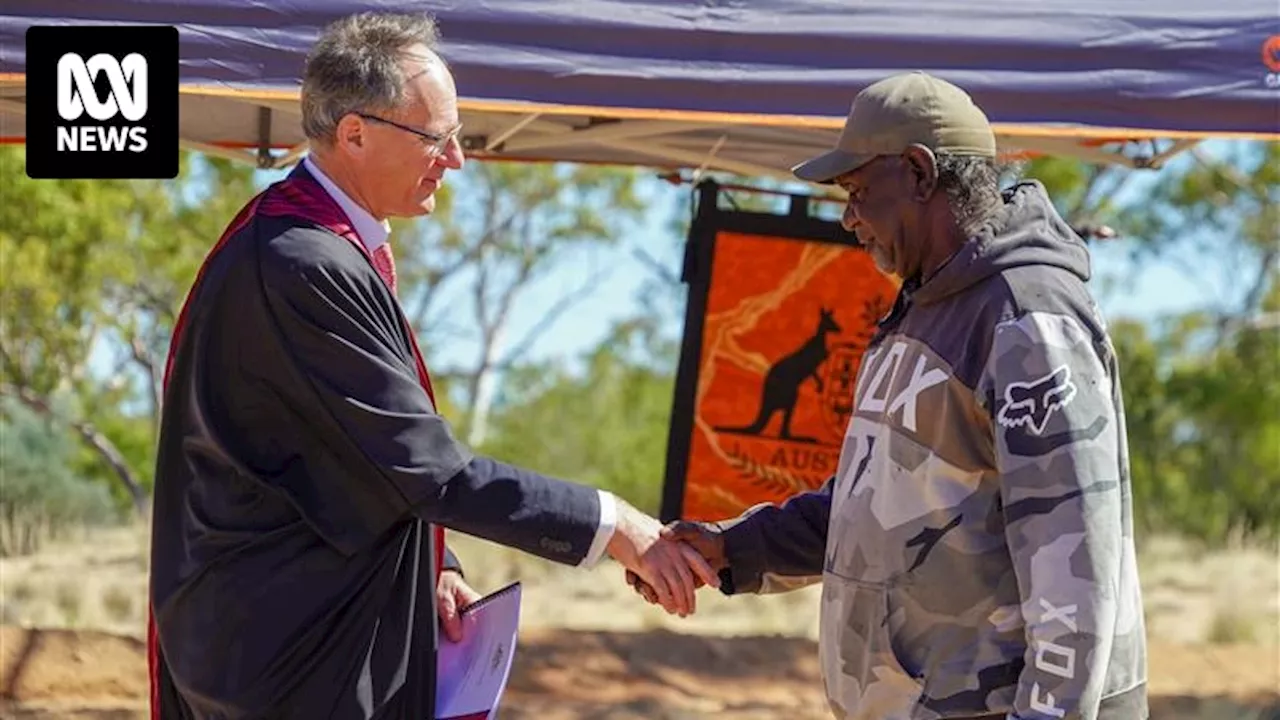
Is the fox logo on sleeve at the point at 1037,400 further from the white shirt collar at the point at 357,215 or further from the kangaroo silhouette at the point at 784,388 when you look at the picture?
the kangaroo silhouette at the point at 784,388

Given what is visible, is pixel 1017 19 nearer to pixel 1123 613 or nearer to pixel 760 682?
pixel 1123 613

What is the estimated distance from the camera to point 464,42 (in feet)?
16.0

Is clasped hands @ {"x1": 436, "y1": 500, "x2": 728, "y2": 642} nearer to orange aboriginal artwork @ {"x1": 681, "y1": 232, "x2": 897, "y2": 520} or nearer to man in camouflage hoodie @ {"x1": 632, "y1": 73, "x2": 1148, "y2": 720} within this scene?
man in camouflage hoodie @ {"x1": 632, "y1": 73, "x2": 1148, "y2": 720}

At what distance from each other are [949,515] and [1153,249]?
77.5 feet

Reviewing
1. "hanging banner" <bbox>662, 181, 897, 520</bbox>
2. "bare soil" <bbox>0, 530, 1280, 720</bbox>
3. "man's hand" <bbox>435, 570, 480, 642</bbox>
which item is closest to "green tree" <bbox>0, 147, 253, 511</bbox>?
"bare soil" <bbox>0, 530, 1280, 720</bbox>

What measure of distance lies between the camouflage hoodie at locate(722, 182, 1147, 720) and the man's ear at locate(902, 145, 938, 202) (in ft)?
0.38

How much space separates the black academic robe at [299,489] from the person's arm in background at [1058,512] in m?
0.80

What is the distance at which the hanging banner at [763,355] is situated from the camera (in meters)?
7.65

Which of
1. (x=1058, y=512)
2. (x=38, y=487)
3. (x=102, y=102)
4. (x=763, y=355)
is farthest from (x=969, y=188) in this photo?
(x=38, y=487)

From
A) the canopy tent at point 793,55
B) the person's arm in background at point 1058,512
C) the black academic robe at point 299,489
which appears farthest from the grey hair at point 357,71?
the canopy tent at point 793,55

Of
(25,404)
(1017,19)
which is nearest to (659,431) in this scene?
(25,404)

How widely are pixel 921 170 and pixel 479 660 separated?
115cm

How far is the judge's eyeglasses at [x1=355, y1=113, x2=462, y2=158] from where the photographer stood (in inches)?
135

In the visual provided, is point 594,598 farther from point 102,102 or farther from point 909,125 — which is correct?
point 909,125
